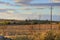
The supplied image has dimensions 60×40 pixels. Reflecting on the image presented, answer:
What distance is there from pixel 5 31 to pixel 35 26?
176cm

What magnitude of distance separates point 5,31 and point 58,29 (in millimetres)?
3110

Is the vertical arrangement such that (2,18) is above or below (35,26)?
above

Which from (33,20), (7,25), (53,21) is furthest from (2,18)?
(53,21)

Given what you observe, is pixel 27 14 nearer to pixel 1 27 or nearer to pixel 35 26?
pixel 35 26

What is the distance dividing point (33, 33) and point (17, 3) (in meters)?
2.03

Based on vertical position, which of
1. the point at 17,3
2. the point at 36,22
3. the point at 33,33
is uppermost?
the point at 17,3

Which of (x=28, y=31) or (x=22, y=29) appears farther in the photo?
(x=22, y=29)

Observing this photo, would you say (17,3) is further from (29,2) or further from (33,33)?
(33,33)

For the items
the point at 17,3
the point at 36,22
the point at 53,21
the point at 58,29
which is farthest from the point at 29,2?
the point at 58,29

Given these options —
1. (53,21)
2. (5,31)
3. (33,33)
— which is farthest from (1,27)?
→ (53,21)

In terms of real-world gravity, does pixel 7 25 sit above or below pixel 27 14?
below

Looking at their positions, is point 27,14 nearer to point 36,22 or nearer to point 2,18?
point 36,22

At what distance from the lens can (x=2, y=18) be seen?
8.66 metres

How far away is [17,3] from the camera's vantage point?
888 cm
